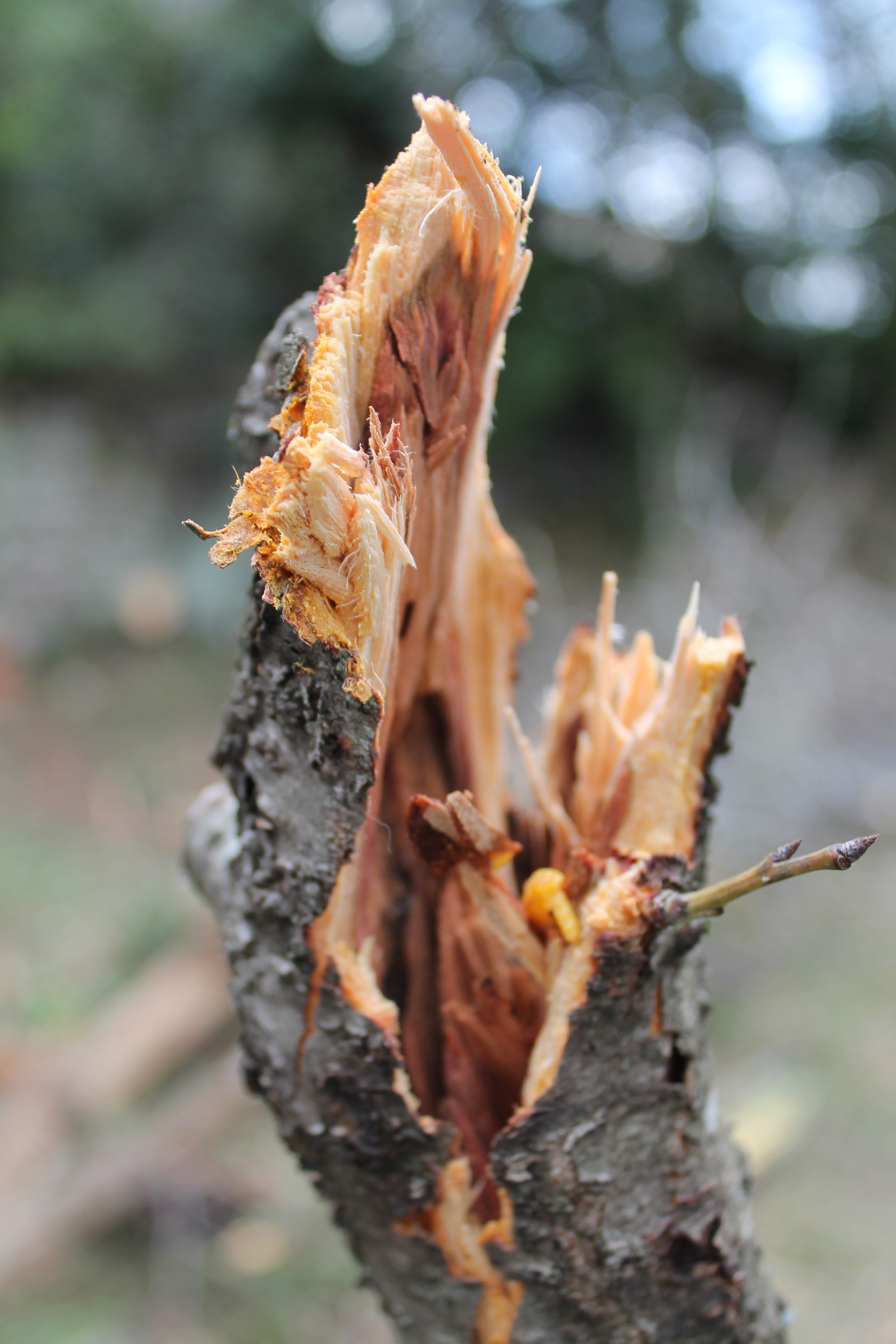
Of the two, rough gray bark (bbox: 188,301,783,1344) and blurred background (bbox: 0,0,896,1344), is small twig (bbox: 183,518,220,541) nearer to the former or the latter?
rough gray bark (bbox: 188,301,783,1344)

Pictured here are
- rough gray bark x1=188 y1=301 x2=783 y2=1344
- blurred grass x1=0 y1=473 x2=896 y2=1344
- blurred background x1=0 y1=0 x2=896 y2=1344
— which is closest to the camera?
rough gray bark x1=188 y1=301 x2=783 y2=1344

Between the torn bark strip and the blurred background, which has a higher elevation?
the blurred background

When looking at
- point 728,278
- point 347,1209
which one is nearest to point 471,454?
point 347,1209

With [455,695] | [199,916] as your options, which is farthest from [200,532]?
[199,916]

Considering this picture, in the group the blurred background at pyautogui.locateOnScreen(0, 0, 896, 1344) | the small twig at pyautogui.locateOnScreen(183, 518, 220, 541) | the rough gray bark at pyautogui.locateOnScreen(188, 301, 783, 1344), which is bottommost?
the rough gray bark at pyautogui.locateOnScreen(188, 301, 783, 1344)

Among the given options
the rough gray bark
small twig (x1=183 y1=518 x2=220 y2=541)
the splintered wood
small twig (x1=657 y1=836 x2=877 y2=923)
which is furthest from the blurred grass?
small twig (x1=183 y1=518 x2=220 y2=541)

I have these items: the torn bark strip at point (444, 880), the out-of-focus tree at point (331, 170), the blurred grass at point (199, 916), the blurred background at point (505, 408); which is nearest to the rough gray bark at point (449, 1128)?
the torn bark strip at point (444, 880)

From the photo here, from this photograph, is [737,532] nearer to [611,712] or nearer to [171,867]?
[171,867]

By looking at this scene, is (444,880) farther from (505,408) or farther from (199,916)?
(505,408)
